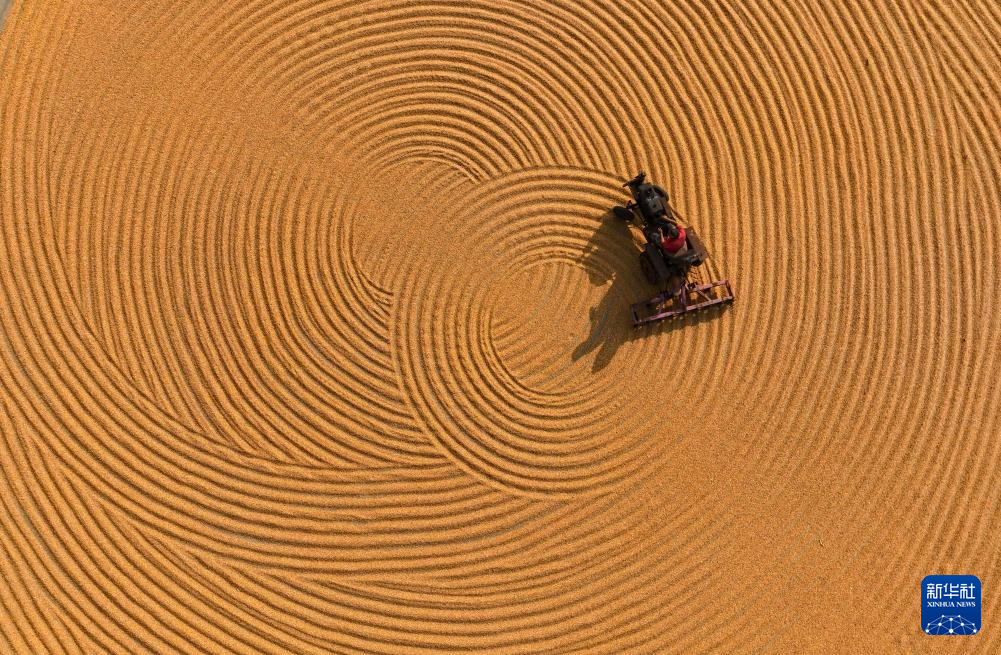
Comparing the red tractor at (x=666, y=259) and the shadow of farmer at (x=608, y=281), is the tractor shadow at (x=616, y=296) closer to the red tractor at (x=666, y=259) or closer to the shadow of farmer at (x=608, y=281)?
the shadow of farmer at (x=608, y=281)

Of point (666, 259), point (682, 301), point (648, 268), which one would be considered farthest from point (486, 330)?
point (682, 301)

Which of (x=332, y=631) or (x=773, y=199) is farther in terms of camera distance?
(x=773, y=199)

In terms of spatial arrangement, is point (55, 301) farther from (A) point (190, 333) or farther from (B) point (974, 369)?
(B) point (974, 369)

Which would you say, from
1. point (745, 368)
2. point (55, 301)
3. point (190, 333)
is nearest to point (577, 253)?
point (745, 368)

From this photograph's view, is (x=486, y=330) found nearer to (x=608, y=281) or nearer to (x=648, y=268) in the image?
(x=608, y=281)

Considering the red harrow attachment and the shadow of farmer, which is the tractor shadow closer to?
the shadow of farmer

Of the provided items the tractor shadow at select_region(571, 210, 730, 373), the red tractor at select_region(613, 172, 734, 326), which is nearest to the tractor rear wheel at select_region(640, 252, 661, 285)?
the red tractor at select_region(613, 172, 734, 326)

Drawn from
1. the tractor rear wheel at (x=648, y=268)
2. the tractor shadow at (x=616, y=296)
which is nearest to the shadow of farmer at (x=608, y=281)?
the tractor shadow at (x=616, y=296)
